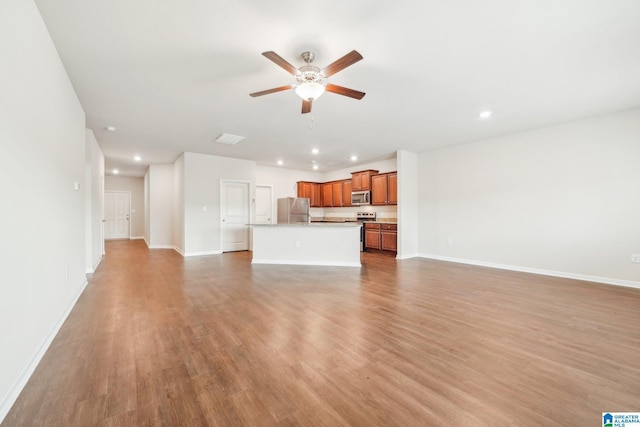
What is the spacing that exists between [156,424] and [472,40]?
3.67m

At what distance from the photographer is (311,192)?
9547 millimetres

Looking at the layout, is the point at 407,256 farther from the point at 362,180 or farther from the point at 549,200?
the point at 549,200

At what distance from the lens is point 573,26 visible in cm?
222

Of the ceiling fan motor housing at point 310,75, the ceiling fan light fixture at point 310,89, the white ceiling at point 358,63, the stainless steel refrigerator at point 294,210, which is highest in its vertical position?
the white ceiling at point 358,63

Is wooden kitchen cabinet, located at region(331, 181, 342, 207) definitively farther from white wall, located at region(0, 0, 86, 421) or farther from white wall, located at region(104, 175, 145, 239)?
white wall, located at region(104, 175, 145, 239)

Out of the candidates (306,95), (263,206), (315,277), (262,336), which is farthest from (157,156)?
(262,336)

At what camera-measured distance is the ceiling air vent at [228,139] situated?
521cm

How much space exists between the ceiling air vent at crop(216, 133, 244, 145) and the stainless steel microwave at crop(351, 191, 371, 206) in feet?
13.3

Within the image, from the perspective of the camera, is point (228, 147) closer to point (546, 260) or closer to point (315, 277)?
point (315, 277)

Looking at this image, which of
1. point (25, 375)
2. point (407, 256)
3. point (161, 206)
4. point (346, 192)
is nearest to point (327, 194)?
point (346, 192)

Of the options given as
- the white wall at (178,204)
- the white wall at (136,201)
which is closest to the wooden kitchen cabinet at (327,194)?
the white wall at (178,204)

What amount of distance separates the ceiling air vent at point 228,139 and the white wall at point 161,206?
11.9ft

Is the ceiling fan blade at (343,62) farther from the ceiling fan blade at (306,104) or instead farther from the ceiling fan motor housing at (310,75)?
the ceiling fan blade at (306,104)

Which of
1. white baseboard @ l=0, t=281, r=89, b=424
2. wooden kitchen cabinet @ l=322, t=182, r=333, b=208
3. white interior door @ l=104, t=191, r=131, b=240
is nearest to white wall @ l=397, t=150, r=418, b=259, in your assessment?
wooden kitchen cabinet @ l=322, t=182, r=333, b=208
